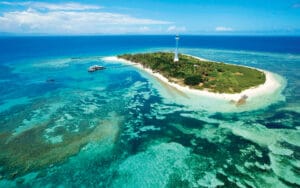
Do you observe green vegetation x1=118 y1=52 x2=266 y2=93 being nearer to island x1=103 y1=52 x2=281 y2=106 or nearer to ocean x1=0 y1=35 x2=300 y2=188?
island x1=103 y1=52 x2=281 y2=106

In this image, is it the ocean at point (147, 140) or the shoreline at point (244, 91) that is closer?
the ocean at point (147, 140)

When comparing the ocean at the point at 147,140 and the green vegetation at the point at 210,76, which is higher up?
the green vegetation at the point at 210,76

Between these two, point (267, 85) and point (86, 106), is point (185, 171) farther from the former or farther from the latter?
point (267, 85)

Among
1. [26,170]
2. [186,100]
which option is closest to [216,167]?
[26,170]

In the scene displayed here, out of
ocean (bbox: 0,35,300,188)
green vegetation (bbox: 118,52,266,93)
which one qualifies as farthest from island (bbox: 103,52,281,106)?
ocean (bbox: 0,35,300,188)

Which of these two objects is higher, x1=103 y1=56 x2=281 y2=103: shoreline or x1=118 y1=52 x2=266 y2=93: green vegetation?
x1=118 y1=52 x2=266 y2=93: green vegetation

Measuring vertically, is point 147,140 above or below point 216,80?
below

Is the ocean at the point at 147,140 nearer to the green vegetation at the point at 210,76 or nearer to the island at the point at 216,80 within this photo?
the island at the point at 216,80

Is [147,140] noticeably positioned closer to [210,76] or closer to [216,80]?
[216,80]

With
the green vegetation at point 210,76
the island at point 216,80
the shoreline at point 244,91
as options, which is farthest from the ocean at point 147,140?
the green vegetation at point 210,76

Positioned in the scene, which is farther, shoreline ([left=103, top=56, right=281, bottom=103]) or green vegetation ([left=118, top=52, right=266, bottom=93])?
green vegetation ([left=118, top=52, right=266, bottom=93])

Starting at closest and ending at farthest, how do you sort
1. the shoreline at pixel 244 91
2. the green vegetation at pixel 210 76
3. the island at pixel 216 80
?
the shoreline at pixel 244 91 < the island at pixel 216 80 < the green vegetation at pixel 210 76

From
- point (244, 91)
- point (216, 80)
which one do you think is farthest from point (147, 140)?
point (216, 80)
